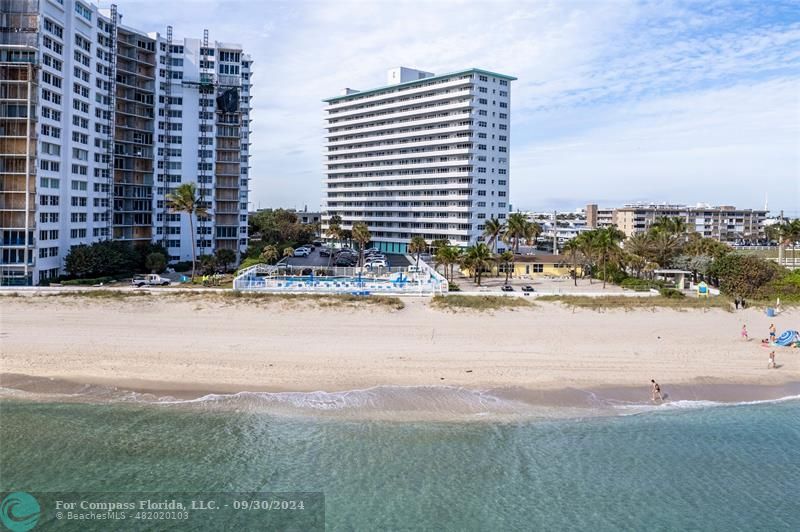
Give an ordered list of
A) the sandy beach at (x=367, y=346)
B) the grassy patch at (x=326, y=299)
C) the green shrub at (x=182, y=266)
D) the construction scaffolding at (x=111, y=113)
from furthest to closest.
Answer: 1. the green shrub at (x=182, y=266)
2. the construction scaffolding at (x=111, y=113)
3. the grassy patch at (x=326, y=299)
4. the sandy beach at (x=367, y=346)

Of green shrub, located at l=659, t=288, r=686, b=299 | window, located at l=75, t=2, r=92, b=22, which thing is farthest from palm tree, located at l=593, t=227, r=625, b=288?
window, located at l=75, t=2, r=92, b=22

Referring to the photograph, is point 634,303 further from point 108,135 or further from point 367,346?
point 108,135

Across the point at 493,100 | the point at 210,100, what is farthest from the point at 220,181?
the point at 493,100

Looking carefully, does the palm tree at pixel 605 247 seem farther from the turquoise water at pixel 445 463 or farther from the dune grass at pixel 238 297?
the turquoise water at pixel 445 463

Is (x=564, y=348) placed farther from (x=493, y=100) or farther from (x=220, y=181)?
(x=493, y=100)

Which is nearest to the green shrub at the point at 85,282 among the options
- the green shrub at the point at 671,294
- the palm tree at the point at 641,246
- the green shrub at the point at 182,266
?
the green shrub at the point at 182,266

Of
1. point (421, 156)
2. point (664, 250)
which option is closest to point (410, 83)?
point (421, 156)

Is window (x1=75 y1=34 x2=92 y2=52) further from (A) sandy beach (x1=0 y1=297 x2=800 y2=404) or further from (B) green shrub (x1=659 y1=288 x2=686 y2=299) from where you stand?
(B) green shrub (x1=659 y1=288 x2=686 y2=299)
